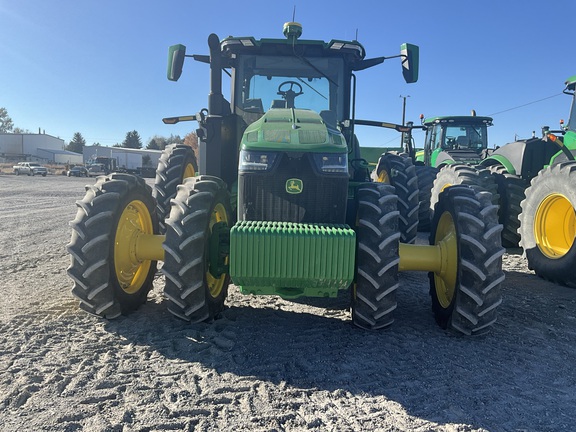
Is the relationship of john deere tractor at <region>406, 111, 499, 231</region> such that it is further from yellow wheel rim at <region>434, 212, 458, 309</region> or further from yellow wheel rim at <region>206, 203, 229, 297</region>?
yellow wheel rim at <region>206, 203, 229, 297</region>

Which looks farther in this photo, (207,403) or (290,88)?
(290,88)

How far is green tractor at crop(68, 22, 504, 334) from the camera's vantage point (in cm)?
333

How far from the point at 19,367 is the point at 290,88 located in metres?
3.84

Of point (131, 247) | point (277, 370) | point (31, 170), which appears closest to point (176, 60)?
point (131, 247)

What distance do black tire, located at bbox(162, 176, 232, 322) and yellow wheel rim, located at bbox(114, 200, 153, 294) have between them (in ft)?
2.14

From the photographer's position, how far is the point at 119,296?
395cm

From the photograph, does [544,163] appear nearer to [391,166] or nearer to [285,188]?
[391,166]

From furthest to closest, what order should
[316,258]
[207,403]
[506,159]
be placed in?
[506,159] → [316,258] → [207,403]

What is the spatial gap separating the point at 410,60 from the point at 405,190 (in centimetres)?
193

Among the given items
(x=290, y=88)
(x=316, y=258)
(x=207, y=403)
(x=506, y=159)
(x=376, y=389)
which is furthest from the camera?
(x=506, y=159)

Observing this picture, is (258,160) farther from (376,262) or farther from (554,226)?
(554,226)

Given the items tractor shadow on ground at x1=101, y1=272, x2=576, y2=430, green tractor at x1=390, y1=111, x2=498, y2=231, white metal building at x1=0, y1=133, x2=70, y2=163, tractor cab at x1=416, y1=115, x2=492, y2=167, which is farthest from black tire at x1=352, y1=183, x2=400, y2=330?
white metal building at x1=0, y1=133, x2=70, y2=163

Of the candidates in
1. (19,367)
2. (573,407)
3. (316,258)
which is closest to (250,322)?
(316,258)

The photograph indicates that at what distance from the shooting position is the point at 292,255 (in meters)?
3.29
